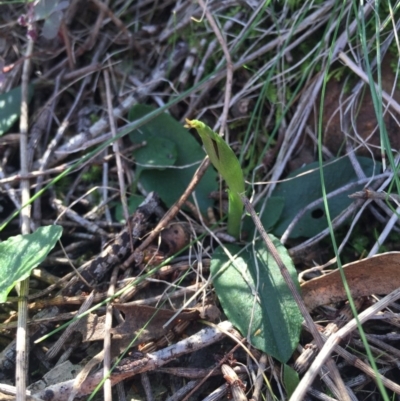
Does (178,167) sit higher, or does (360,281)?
(178,167)

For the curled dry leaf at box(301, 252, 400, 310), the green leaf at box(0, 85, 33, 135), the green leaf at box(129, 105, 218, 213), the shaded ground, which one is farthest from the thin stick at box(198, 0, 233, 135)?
the green leaf at box(0, 85, 33, 135)

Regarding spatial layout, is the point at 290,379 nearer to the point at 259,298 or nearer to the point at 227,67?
the point at 259,298

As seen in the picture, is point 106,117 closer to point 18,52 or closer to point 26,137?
point 26,137

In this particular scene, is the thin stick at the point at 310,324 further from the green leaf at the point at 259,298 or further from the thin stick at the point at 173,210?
the thin stick at the point at 173,210

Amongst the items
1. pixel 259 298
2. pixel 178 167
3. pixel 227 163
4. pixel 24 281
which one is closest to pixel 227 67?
pixel 178 167

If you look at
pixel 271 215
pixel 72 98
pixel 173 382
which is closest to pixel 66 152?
pixel 72 98

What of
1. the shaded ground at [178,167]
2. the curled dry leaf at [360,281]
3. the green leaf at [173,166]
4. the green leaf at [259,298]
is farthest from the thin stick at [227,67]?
the curled dry leaf at [360,281]

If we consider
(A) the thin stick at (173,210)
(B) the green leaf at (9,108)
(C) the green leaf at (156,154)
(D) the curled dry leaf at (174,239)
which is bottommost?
(D) the curled dry leaf at (174,239)
